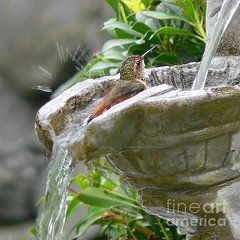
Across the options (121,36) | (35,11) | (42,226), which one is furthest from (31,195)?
(42,226)

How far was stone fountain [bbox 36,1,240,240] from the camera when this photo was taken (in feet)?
5.05

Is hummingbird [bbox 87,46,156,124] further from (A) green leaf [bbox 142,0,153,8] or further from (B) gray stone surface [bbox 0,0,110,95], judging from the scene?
(B) gray stone surface [bbox 0,0,110,95]

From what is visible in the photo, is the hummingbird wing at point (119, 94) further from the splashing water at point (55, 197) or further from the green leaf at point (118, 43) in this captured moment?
the green leaf at point (118, 43)

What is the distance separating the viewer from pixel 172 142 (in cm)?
162

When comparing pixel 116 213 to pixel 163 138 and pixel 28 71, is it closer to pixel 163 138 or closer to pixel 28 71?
pixel 163 138

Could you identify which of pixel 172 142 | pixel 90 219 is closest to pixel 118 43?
pixel 90 219

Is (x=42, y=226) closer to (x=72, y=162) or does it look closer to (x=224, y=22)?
(x=72, y=162)

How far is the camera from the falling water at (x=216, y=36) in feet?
6.48

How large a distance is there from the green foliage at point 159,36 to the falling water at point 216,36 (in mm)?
532

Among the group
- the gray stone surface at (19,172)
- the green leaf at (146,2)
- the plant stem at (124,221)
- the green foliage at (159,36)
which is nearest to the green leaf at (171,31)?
the green foliage at (159,36)

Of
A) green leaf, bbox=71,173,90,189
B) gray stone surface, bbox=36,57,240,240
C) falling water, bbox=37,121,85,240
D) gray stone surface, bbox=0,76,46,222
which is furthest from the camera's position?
gray stone surface, bbox=0,76,46,222

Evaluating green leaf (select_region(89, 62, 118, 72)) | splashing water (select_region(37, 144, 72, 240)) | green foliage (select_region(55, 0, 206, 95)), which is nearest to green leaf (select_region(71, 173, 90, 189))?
green foliage (select_region(55, 0, 206, 95))

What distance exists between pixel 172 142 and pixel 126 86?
242 mm

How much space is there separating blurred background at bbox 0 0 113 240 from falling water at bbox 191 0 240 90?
3160 millimetres
